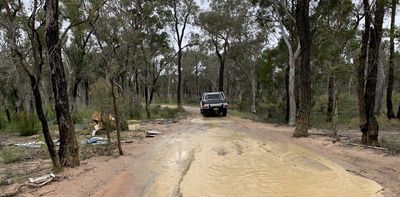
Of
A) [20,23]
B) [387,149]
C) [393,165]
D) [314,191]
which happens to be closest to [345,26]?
[387,149]

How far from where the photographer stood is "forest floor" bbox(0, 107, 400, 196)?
28.3 ft

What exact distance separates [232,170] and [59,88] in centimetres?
Answer: 510

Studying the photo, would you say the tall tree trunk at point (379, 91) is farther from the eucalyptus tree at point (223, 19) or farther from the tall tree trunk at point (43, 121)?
the tall tree trunk at point (43, 121)

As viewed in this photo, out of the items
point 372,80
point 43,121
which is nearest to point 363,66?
point 372,80

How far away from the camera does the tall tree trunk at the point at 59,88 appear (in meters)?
10.1

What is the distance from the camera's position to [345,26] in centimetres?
1534

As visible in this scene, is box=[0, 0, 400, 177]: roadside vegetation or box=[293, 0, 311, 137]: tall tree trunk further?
box=[293, 0, 311, 137]: tall tree trunk

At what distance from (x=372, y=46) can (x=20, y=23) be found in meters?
12.0

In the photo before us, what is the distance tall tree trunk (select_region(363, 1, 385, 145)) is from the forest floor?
2.71 feet

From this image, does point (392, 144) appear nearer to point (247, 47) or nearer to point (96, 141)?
point (96, 141)

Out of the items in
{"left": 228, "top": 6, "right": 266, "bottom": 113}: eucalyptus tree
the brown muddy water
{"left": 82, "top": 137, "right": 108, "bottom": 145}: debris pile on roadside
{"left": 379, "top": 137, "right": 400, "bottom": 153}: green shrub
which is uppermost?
{"left": 228, "top": 6, "right": 266, "bottom": 113}: eucalyptus tree

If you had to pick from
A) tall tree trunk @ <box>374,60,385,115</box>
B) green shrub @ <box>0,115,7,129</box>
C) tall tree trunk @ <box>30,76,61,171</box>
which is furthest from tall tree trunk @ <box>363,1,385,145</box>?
green shrub @ <box>0,115,7,129</box>

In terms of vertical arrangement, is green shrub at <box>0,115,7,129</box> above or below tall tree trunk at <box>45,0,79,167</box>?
below

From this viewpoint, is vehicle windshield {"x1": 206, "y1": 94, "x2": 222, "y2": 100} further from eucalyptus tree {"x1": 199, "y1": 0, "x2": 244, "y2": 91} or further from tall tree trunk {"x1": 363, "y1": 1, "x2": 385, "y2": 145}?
tall tree trunk {"x1": 363, "y1": 1, "x2": 385, "y2": 145}
